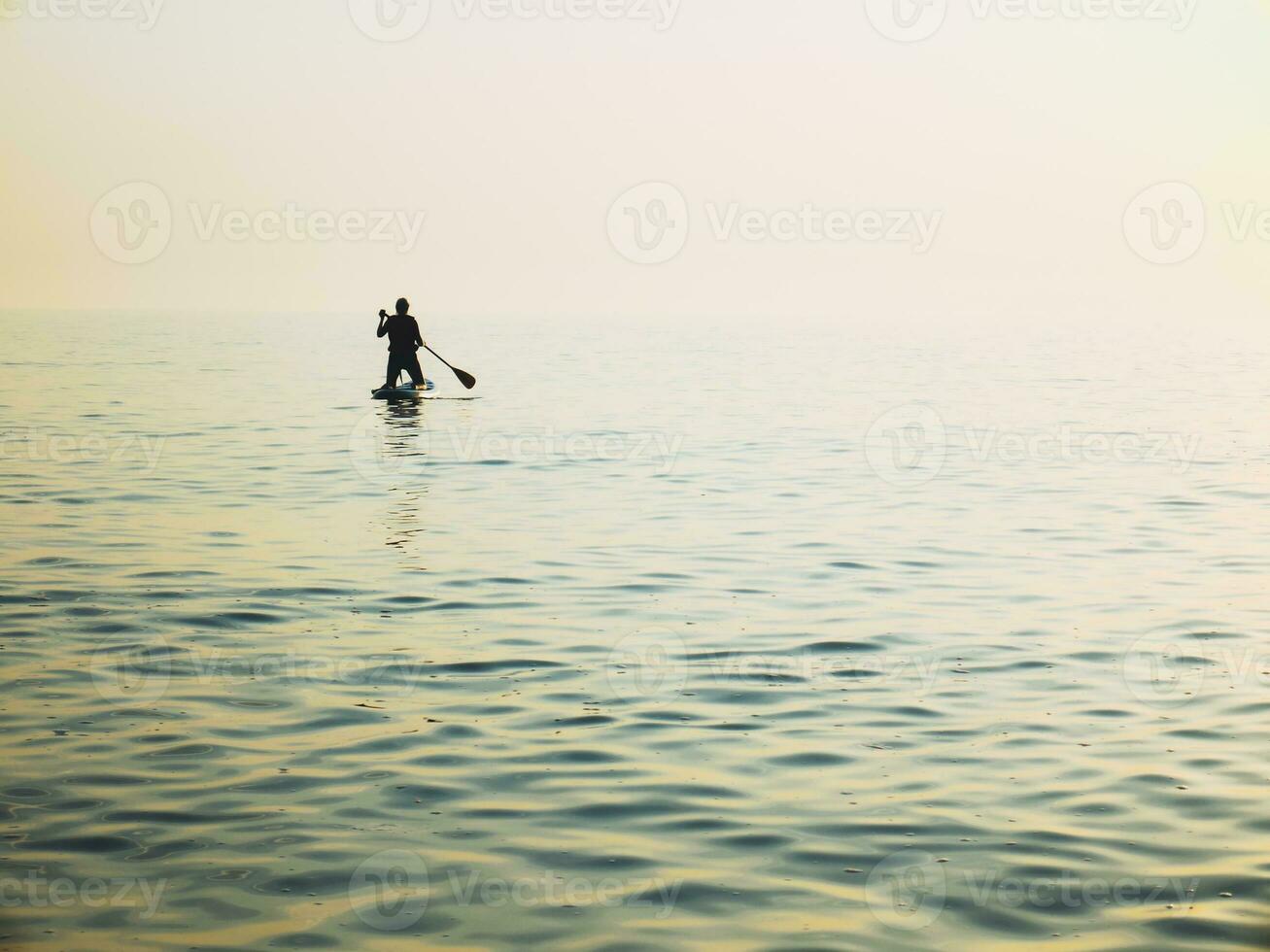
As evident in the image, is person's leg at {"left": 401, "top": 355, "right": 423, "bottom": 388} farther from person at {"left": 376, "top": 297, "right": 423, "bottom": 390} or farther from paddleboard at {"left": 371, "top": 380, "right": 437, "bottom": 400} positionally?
paddleboard at {"left": 371, "top": 380, "right": 437, "bottom": 400}

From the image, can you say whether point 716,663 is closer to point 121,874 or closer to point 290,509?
point 121,874

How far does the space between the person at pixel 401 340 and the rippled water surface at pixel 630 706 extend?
761 centimetres

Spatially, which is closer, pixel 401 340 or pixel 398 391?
pixel 401 340

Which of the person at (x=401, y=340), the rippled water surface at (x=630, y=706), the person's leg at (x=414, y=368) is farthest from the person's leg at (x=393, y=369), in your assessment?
the rippled water surface at (x=630, y=706)

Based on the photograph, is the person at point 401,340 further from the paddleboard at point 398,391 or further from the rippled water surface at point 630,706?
the rippled water surface at point 630,706

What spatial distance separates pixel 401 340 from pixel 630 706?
22.5 m

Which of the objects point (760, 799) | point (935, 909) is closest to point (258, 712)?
point (760, 799)

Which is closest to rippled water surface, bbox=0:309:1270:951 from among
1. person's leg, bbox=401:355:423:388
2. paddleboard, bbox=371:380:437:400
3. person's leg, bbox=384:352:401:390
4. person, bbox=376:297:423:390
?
person, bbox=376:297:423:390

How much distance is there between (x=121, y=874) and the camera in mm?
6566

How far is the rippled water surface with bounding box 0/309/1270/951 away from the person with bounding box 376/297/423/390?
7.61 m

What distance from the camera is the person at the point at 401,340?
2989cm

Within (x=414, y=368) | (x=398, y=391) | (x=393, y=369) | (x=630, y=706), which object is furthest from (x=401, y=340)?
(x=630, y=706)

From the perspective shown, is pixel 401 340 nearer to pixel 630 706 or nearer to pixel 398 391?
pixel 398 391

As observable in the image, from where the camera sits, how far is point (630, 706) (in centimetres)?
934
